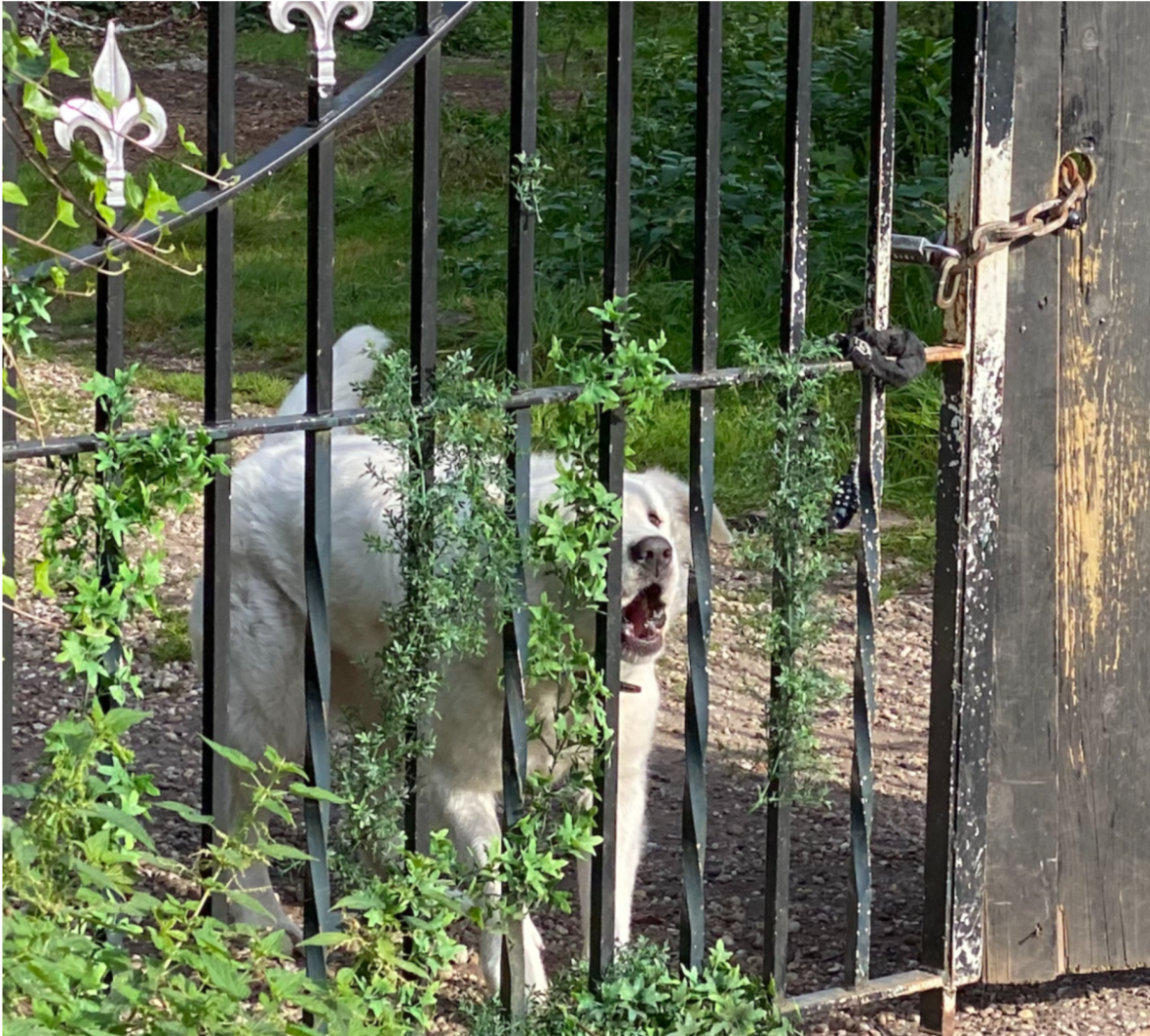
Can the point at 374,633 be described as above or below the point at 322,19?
below

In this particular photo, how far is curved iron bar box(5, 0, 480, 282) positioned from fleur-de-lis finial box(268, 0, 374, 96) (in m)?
0.05

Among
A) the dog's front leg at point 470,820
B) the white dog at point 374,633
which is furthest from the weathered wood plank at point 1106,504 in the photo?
the dog's front leg at point 470,820

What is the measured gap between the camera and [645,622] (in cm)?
382

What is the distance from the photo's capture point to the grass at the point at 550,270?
6777 mm

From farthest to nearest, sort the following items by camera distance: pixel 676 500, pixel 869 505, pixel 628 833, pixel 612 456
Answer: pixel 676 500 → pixel 628 833 → pixel 869 505 → pixel 612 456

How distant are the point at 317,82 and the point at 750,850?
8.24 feet

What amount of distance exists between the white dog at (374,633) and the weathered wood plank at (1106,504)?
744 mm

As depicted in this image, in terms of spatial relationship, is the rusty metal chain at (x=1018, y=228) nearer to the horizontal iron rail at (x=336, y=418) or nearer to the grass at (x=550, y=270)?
the horizontal iron rail at (x=336, y=418)

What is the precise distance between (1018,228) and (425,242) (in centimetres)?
116

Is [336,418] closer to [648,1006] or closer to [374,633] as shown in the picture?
[648,1006]

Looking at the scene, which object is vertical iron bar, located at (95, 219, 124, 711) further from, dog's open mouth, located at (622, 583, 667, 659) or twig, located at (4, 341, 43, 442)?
dog's open mouth, located at (622, 583, 667, 659)

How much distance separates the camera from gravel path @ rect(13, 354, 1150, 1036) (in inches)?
141

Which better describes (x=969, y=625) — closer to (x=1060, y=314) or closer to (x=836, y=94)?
(x=1060, y=314)

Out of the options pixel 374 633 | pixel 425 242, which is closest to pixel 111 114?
pixel 425 242
